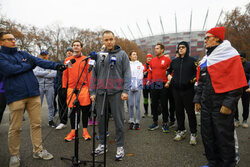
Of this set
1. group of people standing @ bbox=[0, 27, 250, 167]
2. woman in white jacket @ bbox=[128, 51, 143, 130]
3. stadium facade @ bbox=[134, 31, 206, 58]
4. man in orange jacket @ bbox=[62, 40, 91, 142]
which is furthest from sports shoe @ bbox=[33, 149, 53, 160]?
stadium facade @ bbox=[134, 31, 206, 58]

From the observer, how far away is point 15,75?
2797 millimetres

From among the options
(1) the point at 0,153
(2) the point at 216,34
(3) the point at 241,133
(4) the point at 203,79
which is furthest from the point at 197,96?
(1) the point at 0,153

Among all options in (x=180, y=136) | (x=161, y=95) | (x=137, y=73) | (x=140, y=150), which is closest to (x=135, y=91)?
(x=137, y=73)

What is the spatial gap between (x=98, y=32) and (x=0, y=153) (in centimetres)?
3577

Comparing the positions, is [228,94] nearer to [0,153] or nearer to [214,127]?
[214,127]

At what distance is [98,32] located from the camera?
36.3 metres

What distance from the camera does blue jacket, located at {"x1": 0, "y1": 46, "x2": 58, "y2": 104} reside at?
106 inches

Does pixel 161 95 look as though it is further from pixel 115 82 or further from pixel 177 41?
pixel 177 41

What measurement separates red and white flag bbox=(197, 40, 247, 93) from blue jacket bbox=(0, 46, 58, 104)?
2.73 m

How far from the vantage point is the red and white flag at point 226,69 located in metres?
2.27

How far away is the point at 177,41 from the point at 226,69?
6569 centimetres

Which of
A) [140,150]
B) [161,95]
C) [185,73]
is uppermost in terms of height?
[185,73]

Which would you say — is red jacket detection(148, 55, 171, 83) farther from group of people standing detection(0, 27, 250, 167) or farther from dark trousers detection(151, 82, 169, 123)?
group of people standing detection(0, 27, 250, 167)

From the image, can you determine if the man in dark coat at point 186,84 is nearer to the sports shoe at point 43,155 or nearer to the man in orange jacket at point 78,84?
the man in orange jacket at point 78,84
